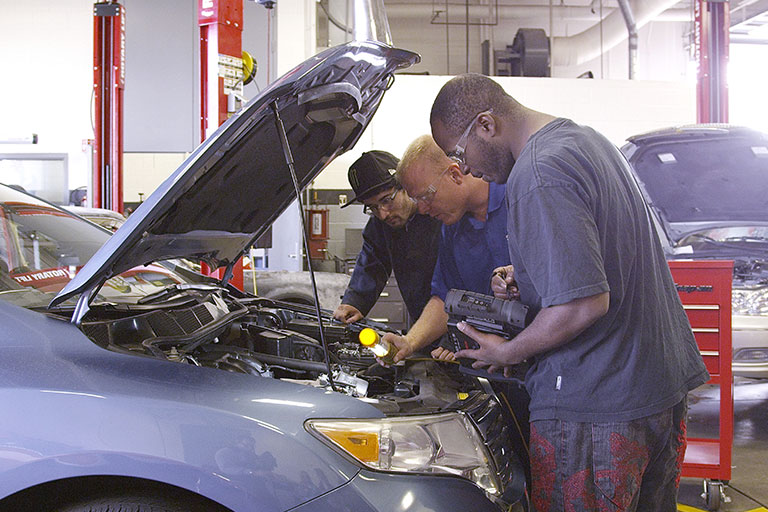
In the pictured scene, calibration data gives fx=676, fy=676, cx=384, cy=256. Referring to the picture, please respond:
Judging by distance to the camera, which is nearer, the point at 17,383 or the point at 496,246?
the point at 17,383

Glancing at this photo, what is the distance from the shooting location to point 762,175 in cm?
474

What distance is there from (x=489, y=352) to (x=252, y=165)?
80cm

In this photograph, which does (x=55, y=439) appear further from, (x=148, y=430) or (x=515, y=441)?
(x=515, y=441)

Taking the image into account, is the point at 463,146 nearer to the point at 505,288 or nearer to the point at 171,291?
the point at 505,288

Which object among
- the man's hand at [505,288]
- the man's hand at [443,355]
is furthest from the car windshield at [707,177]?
the man's hand at [505,288]

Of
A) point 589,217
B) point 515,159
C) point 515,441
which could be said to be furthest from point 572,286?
point 515,441

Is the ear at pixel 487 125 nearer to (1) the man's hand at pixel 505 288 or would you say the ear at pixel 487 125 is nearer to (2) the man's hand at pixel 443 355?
(1) the man's hand at pixel 505 288

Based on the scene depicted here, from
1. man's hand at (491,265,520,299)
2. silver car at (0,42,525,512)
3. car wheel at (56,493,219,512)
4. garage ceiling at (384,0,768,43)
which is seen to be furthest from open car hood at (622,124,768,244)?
garage ceiling at (384,0,768,43)

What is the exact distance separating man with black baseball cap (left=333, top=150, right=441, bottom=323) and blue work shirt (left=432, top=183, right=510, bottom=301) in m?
0.33

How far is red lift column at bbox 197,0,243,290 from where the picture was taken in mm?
4488

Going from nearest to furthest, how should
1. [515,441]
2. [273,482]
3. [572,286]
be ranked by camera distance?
[273,482] < [572,286] < [515,441]

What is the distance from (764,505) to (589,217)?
2.36m

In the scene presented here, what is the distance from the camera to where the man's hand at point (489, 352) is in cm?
156

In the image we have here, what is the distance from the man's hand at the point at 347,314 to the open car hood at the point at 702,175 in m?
2.71
